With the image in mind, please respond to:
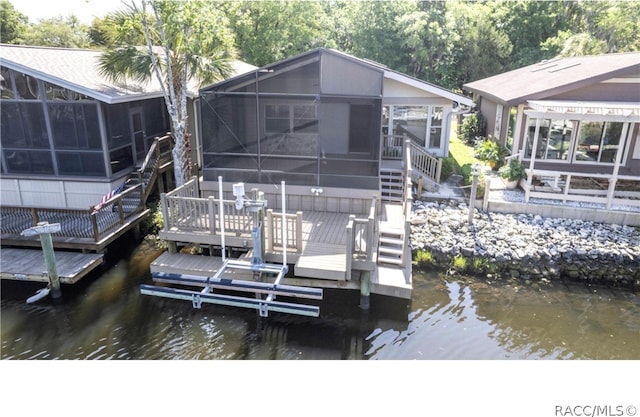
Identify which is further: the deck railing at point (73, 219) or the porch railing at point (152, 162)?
the porch railing at point (152, 162)

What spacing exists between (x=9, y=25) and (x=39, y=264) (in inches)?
1176

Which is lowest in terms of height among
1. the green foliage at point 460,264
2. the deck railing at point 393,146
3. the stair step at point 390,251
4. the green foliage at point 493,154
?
the green foliage at point 460,264

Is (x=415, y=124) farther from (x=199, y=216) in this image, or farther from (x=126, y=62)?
(x=126, y=62)

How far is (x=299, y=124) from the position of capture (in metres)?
10.3

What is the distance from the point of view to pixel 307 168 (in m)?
10.6

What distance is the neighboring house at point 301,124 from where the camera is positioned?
32.2ft

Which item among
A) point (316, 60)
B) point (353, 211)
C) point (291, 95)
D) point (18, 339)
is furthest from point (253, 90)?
point (18, 339)

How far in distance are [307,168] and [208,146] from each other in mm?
2596

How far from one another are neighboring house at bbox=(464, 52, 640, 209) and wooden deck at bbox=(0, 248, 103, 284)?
11635 millimetres

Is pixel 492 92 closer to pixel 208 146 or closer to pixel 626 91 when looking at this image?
pixel 626 91

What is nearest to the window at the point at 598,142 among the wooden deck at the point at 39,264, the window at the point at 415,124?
the window at the point at 415,124

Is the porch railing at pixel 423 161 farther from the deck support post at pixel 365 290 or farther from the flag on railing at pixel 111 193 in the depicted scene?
the flag on railing at pixel 111 193

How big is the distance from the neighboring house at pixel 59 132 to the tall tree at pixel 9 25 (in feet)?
76.1

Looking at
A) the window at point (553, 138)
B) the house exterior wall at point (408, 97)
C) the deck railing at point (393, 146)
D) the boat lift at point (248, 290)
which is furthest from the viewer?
the deck railing at point (393, 146)
